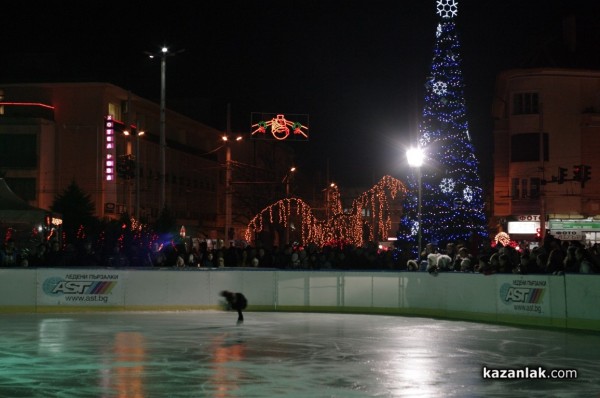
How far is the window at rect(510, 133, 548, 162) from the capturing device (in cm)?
6191

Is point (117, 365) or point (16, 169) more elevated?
point (16, 169)

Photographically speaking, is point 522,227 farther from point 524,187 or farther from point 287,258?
point 287,258

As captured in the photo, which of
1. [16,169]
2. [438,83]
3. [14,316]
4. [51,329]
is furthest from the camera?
[16,169]

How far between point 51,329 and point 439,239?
2472 cm

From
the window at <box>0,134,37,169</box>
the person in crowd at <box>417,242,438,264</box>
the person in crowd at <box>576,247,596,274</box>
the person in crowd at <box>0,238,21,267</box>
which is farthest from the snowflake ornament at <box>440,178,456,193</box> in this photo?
the window at <box>0,134,37,169</box>

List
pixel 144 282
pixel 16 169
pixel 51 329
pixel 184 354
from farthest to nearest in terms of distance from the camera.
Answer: pixel 16 169, pixel 144 282, pixel 51 329, pixel 184 354

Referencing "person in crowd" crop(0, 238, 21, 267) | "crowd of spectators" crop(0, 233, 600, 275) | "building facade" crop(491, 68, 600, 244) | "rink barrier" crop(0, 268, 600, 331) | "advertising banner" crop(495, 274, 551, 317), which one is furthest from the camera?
"building facade" crop(491, 68, 600, 244)

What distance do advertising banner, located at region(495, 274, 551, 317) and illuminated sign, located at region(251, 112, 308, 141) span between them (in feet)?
75.5

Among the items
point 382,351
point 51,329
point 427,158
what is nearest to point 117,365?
point 382,351

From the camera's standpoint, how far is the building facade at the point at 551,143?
61156 millimetres

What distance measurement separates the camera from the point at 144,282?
2858 centimetres

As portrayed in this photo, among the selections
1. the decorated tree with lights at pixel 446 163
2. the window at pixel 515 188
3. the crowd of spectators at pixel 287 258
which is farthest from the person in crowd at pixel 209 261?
the window at pixel 515 188

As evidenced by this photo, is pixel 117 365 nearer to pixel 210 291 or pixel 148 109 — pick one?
pixel 210 291

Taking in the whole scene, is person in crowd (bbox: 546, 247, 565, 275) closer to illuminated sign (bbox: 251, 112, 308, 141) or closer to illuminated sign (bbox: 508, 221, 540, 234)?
illuminated sign (bbox: 251, 112, 308, 141)
